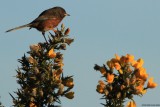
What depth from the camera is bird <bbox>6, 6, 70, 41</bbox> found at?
11992 mm

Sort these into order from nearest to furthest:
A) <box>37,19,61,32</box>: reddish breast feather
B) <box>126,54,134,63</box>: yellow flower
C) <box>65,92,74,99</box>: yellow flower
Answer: <box>126,54,134,63</box>: yellow flower
<box>65,92,74,99</box>: yellow flower
<box>37,19,61,32</box>: reddish breast feather

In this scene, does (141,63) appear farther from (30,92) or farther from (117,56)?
(30,92)

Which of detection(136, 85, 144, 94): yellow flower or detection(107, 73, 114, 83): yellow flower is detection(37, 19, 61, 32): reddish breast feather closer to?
detection(136, 85, 144, 94): yellow flower

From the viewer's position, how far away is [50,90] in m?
6.17

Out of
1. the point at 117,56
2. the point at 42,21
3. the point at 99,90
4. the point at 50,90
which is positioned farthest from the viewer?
the point at 42,21

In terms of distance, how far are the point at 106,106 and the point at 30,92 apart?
181 centimetres

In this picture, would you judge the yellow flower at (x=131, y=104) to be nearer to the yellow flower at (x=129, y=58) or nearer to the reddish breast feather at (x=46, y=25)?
the yellow flower at (x=129, y=58)

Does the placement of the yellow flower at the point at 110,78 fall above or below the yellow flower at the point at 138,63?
below

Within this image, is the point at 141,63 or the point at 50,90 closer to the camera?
the point at 141,63

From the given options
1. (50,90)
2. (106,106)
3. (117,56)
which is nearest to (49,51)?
(50,90)

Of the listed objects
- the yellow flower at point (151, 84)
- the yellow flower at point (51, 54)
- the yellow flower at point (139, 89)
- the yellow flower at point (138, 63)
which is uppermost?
the yellow flower at point (51, 54)

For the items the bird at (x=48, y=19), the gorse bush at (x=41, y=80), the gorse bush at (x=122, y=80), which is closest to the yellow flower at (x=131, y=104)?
the gorse bush at (x=122, y=80)

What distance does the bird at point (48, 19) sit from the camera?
39.3 feet

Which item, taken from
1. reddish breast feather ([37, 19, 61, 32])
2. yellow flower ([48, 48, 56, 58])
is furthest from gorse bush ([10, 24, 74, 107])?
reddish breast feather ([37, 19, 61, 32])
